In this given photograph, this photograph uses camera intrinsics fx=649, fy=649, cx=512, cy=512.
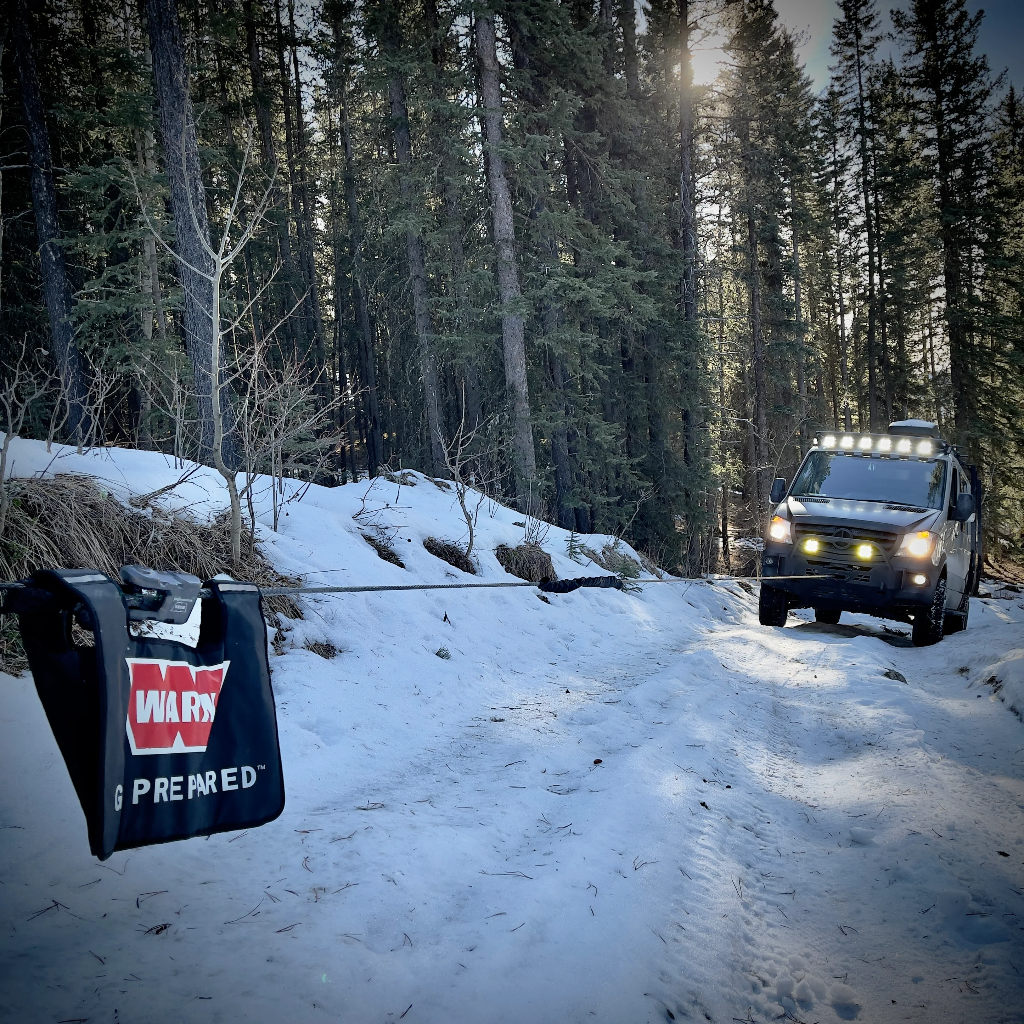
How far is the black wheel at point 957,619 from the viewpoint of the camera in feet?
31.0

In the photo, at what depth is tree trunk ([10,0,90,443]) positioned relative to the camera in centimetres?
1431

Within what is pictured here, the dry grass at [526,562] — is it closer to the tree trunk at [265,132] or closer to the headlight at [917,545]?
the headlight at [917,545]

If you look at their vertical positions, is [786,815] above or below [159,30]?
below

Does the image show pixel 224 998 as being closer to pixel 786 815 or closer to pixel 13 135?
pixel 786 815

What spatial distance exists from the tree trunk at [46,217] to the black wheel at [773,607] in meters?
14.6

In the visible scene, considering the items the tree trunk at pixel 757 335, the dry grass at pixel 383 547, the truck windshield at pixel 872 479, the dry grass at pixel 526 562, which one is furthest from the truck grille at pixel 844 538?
the tree trunk at pixel 757 335

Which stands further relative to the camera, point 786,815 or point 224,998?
point 786,815

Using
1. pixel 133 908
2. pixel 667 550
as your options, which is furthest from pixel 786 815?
pixel 667 550

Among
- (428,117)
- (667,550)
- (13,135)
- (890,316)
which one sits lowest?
(667,550)

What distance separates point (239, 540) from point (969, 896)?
5238 mm

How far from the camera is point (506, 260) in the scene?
14.3 meters

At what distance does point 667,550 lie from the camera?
19391mm

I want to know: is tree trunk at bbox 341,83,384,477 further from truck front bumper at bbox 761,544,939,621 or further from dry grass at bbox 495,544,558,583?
truck front bumper at bbox 761,544,939,621

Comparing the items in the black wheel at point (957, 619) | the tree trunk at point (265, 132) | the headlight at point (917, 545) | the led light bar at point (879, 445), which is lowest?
the black wheel at point (957, 619)
